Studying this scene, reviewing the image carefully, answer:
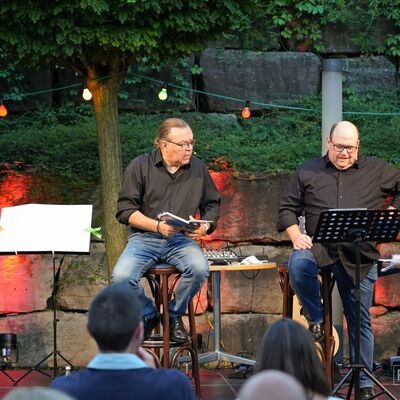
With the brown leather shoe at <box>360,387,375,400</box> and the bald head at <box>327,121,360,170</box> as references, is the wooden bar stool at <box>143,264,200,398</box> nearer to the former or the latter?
the brown leather shoe at <box>360,387,375,400</box>

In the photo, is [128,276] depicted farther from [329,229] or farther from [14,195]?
[14,195]

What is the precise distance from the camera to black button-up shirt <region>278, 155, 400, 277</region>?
7.38 metres

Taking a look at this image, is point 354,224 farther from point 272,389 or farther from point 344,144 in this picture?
point 272,389

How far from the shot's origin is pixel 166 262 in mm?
7312

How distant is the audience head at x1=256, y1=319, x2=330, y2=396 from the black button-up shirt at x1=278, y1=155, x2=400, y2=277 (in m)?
3.65

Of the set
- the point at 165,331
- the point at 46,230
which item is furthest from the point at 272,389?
the point at 46,230

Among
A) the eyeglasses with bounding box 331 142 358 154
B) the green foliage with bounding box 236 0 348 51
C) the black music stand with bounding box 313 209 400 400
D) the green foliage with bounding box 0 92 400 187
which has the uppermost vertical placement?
the green foliage with bounding box 236 0 348 51

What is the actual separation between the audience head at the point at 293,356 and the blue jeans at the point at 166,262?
3.44 m

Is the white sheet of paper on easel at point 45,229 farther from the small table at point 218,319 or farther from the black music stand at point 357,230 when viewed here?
the black music stand at point 357,230

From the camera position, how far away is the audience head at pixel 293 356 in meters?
3.60

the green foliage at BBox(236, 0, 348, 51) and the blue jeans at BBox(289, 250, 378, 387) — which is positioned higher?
the green foliage at BBox(236, 0, 348, 51)

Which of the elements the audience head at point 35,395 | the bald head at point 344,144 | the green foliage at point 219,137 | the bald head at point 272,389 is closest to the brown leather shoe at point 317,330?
the bald head at point 344,144

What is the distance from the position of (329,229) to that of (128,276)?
1398mm

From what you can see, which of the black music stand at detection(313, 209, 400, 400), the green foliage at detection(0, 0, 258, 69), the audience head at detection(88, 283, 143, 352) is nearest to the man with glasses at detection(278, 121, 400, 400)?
the black music stand at detection(313, 209, 400, 400)
